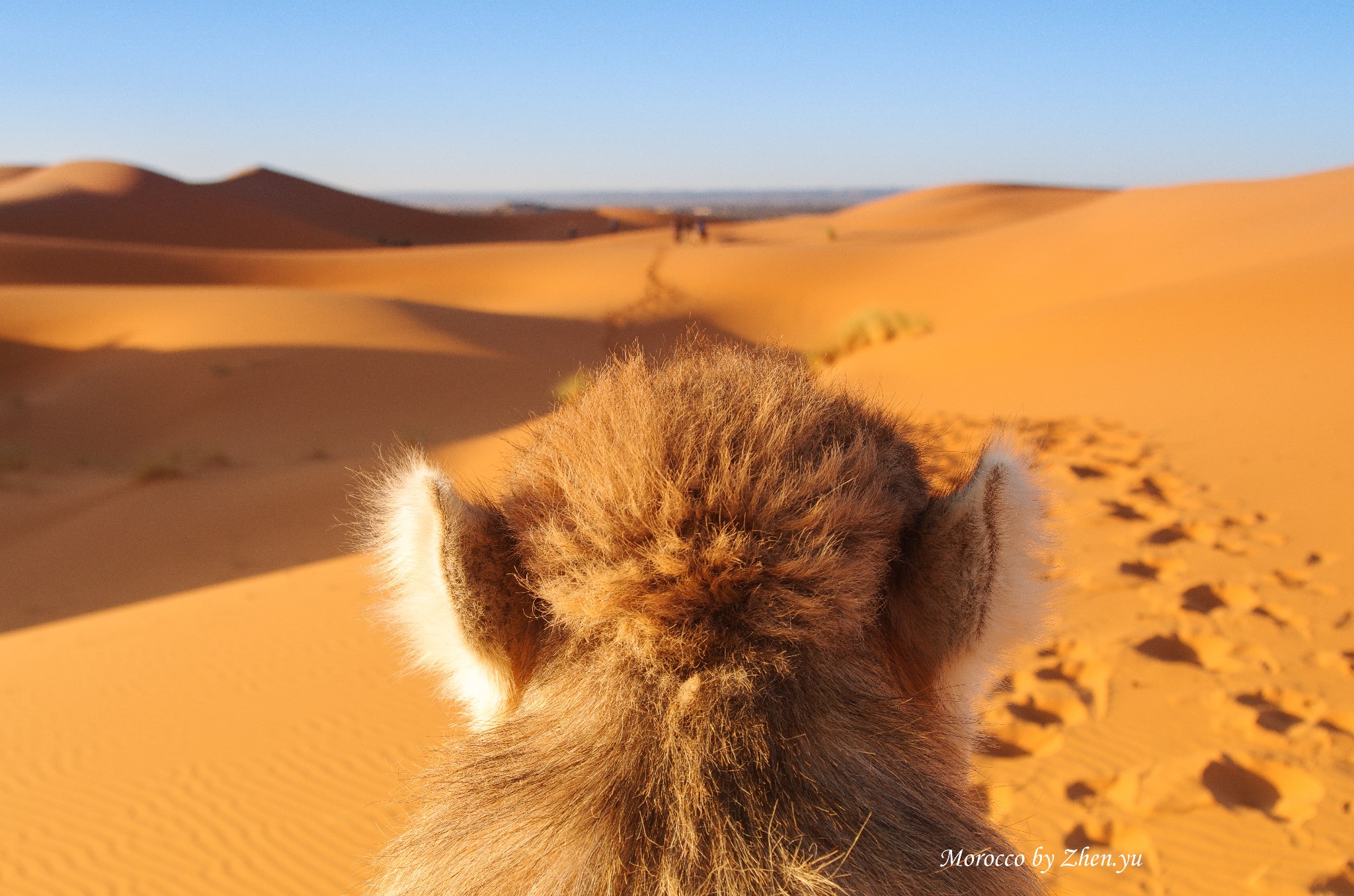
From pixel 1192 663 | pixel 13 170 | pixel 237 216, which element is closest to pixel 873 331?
pixel 1192 663

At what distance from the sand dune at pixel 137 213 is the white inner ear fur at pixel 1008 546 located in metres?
51.8

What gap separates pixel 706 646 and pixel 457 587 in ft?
1.07

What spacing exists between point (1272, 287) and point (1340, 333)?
2.11 metres

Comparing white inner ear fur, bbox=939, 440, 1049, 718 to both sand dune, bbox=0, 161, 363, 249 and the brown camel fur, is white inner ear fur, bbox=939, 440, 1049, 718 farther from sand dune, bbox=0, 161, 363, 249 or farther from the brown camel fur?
sand dune, bbox=0, 161, 363, 249

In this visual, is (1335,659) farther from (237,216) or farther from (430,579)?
(237,216)

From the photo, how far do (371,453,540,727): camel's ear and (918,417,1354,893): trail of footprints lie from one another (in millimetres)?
2064

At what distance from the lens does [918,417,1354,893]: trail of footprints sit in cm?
407

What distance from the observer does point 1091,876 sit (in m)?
3.69

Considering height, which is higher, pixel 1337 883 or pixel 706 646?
pixel 706 646

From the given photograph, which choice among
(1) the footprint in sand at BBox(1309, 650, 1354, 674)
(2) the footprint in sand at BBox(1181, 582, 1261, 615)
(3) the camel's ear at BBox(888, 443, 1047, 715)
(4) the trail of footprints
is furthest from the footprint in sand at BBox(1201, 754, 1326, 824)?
(3) the camel's ear at BBox(888, 443, 1047, 715)

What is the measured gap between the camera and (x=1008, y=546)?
3.58 ft

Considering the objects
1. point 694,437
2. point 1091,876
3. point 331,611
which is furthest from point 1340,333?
point 694,437

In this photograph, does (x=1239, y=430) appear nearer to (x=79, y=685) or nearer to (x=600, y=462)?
(x=600, y=462)

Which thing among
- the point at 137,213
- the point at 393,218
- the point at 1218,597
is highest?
the point at 1218,597
